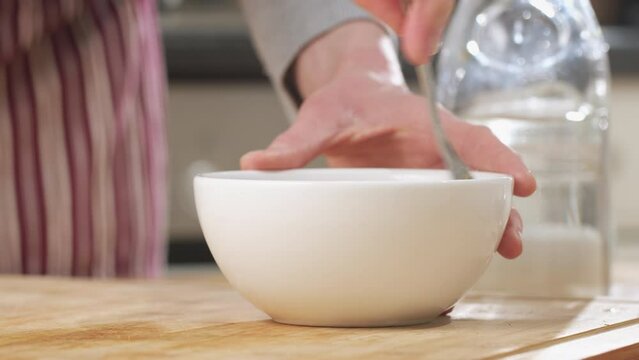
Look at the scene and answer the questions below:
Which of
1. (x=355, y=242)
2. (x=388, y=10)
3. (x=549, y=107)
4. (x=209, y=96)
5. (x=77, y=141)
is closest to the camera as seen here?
(x=355, y=242)

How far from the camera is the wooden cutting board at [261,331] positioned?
23.0 inches

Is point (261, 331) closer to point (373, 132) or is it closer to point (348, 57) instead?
point (373, 132)

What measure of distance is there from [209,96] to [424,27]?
1.51 meters

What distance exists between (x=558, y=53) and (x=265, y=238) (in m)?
0.52

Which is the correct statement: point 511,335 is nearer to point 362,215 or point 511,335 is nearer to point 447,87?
point 362,215

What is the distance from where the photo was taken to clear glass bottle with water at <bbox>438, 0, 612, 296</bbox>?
102 cm

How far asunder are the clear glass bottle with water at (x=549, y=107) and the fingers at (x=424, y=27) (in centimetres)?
34

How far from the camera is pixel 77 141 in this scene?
1.19 metres

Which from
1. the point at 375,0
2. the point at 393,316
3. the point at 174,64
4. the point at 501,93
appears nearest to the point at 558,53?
the point at 501,93

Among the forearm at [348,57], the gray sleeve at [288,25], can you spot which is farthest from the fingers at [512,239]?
the gray sleeve at [288,25]

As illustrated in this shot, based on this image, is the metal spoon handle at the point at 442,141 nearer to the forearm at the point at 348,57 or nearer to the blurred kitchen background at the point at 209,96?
the forearm at the point at 348,57

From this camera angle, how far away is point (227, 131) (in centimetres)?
223

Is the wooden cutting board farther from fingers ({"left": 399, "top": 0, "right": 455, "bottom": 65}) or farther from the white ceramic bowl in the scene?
fingers ({"left": 399, "top": 0, "right": 455, "bottom": 65})

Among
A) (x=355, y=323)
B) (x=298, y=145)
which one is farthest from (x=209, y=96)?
(x=355, y=323)
